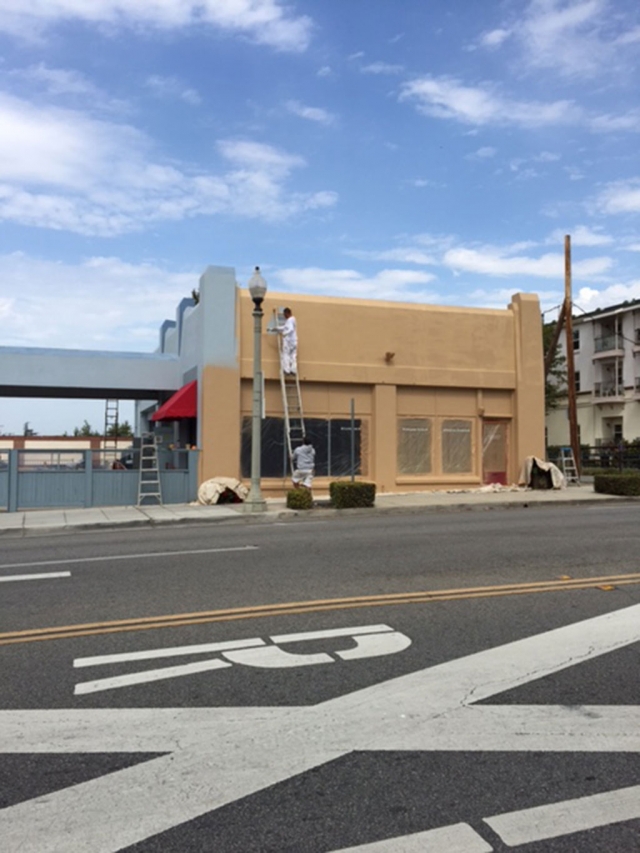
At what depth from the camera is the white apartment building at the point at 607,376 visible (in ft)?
165

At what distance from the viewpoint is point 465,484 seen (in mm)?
23188

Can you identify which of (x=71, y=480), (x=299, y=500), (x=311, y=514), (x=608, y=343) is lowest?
(x=311, y=514)

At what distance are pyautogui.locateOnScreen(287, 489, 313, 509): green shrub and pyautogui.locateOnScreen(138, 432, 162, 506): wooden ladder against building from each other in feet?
11.9

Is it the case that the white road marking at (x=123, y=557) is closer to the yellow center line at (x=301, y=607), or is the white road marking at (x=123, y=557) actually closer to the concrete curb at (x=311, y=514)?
the yellow center line at (x=301, y=607)

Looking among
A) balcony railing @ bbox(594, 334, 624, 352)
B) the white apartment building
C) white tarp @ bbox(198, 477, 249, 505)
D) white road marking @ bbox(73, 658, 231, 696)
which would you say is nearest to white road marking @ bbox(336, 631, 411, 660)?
white road marking @ bbox(73, 658, 231, 696)

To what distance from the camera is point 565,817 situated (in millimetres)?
3213

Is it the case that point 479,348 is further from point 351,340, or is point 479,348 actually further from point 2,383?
point 2,383

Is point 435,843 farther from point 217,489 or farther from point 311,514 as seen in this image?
point 217,489

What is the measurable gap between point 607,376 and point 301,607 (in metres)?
51.1

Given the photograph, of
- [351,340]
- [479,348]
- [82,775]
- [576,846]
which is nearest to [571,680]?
[576,846]

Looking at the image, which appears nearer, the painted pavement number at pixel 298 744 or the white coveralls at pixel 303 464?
the painted pavement number at pixel 298 744

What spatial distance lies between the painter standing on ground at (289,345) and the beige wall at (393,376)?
575 mm

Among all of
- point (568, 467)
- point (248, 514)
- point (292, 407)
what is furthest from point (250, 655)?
point (568, 467)

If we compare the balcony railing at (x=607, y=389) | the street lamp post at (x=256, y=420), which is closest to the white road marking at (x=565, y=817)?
the street lamp post at (x=256, y=420)
